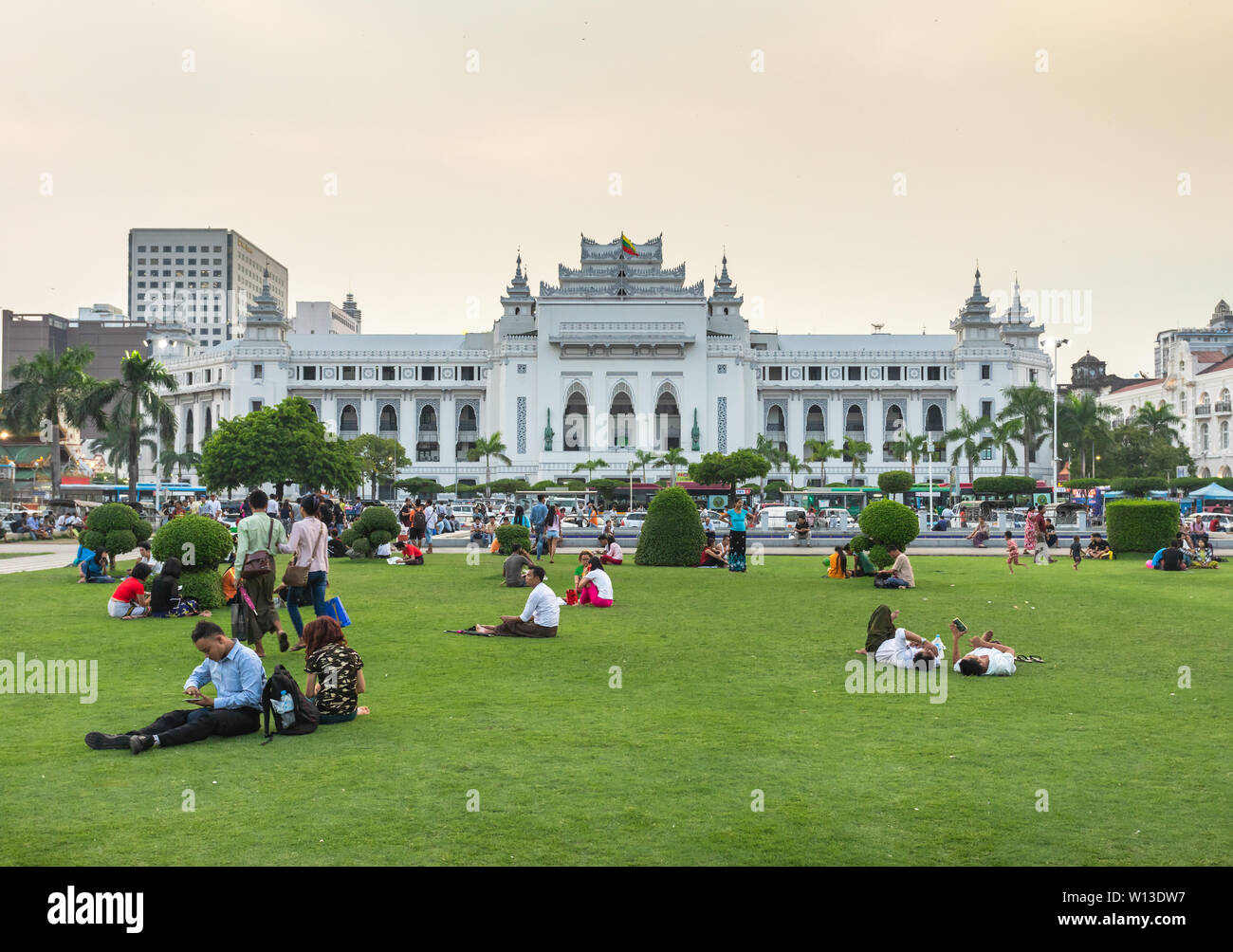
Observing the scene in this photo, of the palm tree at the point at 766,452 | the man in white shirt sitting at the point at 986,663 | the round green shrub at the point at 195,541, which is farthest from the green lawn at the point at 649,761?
the palm tree at the point at 766,452

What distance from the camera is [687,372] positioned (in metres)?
83.6

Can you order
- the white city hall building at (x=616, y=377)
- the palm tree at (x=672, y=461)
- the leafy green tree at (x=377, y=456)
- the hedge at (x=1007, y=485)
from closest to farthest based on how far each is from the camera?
the hedge at (x=1007, y=485)
the leafy green tree at (x=377, y=456)
the palm tree at (x=672, y=461)
the white city hall building at (x=616, y=377)

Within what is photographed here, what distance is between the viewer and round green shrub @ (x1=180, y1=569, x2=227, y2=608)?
14.7 meters

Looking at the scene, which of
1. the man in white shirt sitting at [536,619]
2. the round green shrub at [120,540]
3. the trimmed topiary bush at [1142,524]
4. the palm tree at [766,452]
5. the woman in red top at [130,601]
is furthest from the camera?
the palm tree at [766,452]

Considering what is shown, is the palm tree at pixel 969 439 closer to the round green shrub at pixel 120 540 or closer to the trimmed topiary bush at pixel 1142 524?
the trimmed topiary bush at pixel 1142 524

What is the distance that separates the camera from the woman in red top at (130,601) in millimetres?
13844

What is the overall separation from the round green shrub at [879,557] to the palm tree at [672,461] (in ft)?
171

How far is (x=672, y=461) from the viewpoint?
3009 inches

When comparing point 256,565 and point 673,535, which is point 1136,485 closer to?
point 673,535

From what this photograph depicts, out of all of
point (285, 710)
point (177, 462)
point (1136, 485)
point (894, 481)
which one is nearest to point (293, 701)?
point (285, 710)

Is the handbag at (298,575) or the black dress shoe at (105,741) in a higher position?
the handbag at (298,575)

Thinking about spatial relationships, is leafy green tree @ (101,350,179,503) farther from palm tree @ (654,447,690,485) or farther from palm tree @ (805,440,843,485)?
palm tree @ (805,440,843,485)

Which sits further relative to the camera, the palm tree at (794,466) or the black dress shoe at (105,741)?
the palm tree at (794,466)
